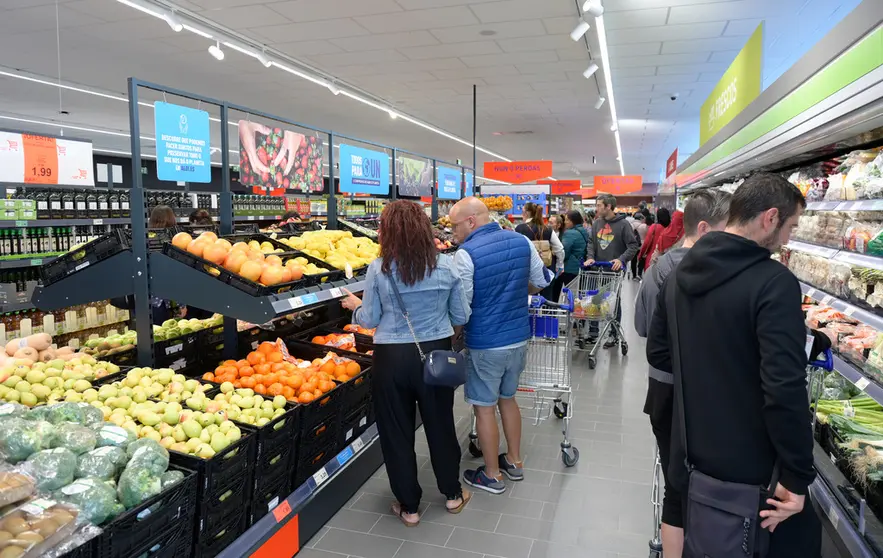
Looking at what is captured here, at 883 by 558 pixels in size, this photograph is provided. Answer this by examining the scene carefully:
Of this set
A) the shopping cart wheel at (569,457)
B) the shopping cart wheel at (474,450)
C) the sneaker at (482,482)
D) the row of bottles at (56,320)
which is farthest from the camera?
the row of bottles at (56,320)

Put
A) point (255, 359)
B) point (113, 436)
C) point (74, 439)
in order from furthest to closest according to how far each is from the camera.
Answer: point (255, 359) < point (113, 436) < point (74, 439)

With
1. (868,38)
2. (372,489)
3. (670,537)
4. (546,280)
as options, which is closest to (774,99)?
(868,38)

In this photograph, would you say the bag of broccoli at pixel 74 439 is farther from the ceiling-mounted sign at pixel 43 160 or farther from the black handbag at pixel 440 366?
the ceiling-mounted sign at pixel 43 160

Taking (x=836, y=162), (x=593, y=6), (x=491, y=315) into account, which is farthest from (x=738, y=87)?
(x=491, y=315)

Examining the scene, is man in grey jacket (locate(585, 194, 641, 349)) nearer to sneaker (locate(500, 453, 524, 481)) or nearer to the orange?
sneaker (locate(500, 453, 524, 481))

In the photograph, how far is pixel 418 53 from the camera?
8562 millimetres

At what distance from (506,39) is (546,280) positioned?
17.0ft

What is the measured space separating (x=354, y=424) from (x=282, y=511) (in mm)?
778

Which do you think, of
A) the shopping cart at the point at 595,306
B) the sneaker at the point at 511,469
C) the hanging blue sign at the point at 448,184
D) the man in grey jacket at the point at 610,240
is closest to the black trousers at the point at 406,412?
the sneaker at the point at 511,469

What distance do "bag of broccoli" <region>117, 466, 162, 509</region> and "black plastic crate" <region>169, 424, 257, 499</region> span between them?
21 centimetres

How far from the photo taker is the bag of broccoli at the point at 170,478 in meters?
2.01

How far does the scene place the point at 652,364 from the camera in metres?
2.37

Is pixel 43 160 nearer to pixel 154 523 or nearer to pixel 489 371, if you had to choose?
pixel 489 371

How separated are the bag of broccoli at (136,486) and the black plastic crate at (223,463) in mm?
212
